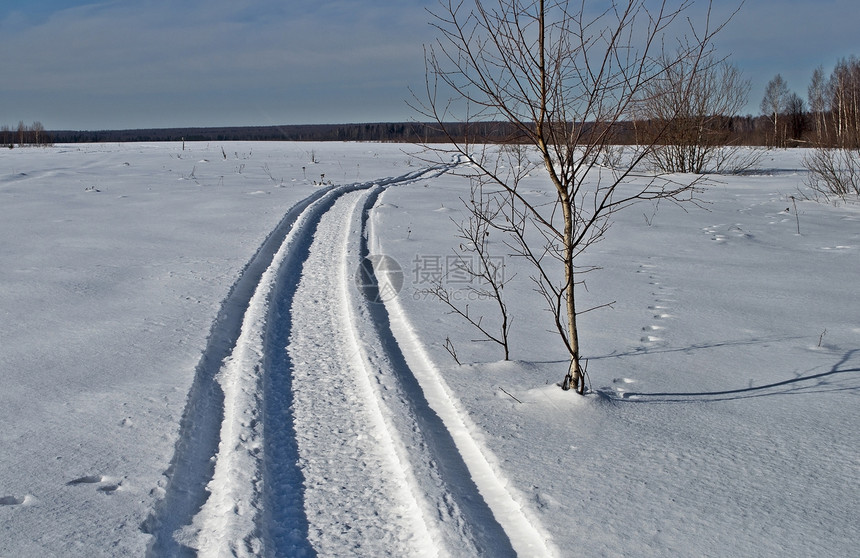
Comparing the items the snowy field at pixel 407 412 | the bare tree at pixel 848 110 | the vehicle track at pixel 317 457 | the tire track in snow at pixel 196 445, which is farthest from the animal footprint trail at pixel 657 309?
the bare tree at pixel 848 110

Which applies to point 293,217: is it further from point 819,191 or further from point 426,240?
point 819,191

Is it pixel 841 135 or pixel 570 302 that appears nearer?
pixel 570 302

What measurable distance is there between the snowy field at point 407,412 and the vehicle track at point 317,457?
1 cm

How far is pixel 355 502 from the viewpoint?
275cm

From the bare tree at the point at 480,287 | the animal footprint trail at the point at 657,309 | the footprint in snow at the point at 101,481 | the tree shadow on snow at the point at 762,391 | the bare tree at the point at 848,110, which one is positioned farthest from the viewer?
the bare tree at the point at 848,110

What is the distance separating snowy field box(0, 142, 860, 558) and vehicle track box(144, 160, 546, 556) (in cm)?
1

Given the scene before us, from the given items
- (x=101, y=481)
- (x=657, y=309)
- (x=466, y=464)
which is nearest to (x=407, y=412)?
(x=466, y=464)

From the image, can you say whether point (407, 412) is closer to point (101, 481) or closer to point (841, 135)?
point (101, 481)

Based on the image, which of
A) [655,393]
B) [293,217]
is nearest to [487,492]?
[655,393]

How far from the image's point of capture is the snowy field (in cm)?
251

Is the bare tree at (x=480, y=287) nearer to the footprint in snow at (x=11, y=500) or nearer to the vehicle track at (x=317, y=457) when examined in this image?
the vehicle track at (x=317, y=457)

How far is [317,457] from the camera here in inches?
122

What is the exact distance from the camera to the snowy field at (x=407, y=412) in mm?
2512

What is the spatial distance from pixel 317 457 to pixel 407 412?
621mm
